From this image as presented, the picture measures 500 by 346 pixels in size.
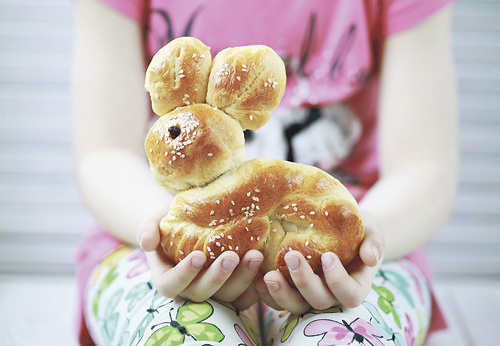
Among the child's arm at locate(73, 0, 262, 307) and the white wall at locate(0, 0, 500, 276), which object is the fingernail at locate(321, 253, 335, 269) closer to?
the child's arm at locate(73, 0, 262, 307)

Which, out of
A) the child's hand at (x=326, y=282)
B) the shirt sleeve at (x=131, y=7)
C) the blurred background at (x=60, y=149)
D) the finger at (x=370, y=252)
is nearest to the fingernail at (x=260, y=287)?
the child's hand at (x=326, y=282)

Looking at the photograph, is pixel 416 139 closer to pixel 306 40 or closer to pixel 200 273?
pixel 306 40

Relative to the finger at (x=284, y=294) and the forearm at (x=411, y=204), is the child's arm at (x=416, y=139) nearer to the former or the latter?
the forearm at (x=411, y=204)

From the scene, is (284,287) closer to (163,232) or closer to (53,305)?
(163,232)

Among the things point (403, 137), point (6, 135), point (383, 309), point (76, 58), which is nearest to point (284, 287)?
point (383, 309)

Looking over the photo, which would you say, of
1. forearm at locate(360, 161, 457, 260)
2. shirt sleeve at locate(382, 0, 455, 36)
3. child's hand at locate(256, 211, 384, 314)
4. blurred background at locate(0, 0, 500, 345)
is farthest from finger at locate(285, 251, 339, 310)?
blurred background at locate(0, 0, 500, 345)
